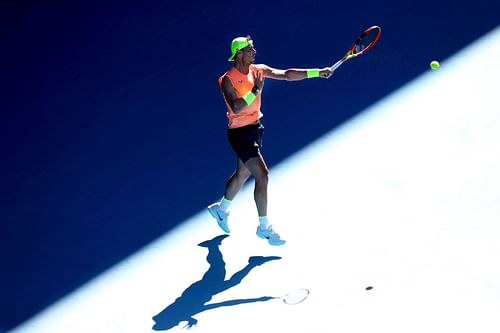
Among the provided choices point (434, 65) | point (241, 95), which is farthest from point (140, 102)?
point (434, 65)

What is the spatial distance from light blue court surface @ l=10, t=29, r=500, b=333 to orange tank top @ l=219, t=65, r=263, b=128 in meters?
1.04

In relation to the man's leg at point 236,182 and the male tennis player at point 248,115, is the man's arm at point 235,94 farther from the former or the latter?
the man's leg at point 236,182

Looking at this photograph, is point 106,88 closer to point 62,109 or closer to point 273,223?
point 62,109

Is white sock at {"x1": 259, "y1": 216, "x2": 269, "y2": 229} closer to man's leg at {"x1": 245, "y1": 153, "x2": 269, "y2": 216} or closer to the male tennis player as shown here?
the male tennis player

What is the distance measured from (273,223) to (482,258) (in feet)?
6.53

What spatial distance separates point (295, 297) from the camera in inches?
303

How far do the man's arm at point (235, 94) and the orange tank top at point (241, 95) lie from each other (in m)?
0.04

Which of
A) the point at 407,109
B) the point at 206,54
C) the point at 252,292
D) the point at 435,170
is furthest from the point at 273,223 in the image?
the point at 206,54

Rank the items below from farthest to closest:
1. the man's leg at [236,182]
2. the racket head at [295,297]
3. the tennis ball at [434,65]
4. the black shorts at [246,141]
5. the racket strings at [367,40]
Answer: the tennis ball at [434,65]
the racket strings at [367,40]
the man's leg at [236,182]
the black shorts at [246,141]
the racket head at [295,297]

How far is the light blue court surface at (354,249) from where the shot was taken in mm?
7426

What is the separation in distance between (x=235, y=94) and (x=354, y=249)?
1697 millimetres

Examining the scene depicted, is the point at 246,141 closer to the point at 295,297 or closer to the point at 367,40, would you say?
the point at 295,297

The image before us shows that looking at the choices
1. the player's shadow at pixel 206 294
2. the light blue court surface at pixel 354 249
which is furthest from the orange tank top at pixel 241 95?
the player's shadow at pixel 206 294

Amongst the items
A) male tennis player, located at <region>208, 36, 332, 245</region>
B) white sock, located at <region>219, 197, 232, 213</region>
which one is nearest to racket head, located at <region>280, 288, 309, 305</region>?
male tennis player, located at <region>208, 36, 332, 245</region>
